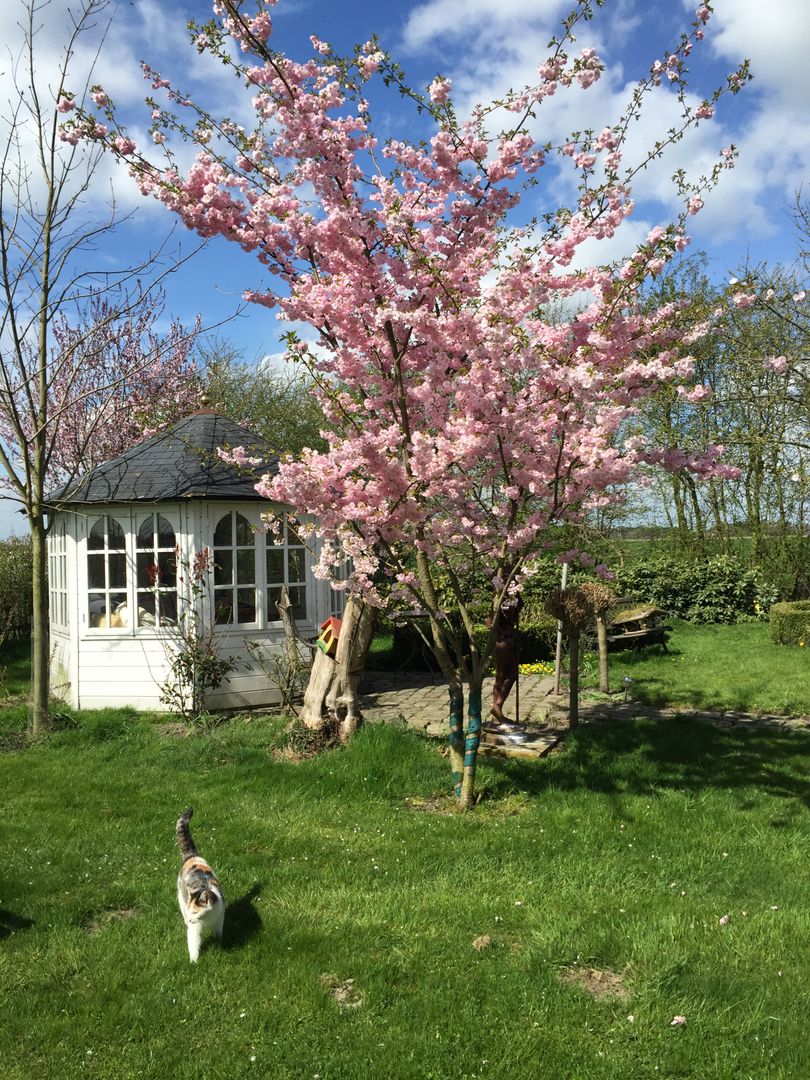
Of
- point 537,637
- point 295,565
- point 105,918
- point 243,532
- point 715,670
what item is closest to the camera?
point 105,918

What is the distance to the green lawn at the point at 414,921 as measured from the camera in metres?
3.23

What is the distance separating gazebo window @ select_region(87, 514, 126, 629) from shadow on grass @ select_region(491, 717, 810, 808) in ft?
18.0

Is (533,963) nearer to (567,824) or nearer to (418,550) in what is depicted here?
(567,824)

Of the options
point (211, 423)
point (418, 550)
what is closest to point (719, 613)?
point (211, 423)

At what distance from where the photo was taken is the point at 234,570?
9.76 metres

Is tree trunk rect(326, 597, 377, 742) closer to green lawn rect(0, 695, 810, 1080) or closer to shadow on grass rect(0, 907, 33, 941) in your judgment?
green lawn rect(0, 695, 810, 1080)

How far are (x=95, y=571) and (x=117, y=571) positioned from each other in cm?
33

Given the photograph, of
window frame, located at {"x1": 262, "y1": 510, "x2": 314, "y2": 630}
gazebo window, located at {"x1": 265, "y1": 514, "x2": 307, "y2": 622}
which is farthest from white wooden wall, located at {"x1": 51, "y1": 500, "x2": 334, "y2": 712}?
gazebo window, located at {"x1": 265, "y1": 514, "x2": 307, "y2": 622}

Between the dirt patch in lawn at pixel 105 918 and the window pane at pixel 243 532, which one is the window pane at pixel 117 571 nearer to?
the window pane at pixel 243 532

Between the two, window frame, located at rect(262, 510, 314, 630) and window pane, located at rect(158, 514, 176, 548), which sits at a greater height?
window pane, located at rect(158, 514, 176, 548)

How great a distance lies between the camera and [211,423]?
10.7m

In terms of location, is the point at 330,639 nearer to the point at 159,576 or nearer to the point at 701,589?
the point at 159,576

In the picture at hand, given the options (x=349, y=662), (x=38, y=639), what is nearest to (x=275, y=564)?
(x=349, y=662)

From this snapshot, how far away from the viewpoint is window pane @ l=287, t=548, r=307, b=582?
10.5m
